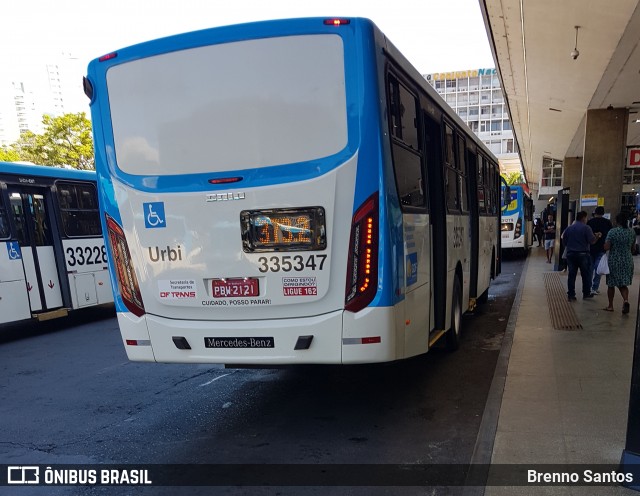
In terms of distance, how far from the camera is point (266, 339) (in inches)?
156

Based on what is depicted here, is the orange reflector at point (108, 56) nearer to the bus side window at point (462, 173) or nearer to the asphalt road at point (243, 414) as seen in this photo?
the asphalt road at point (243, 414)

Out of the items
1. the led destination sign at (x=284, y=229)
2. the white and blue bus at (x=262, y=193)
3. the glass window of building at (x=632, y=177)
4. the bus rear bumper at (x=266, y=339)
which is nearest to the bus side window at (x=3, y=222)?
the white and blue bus at (x=262, y=193)

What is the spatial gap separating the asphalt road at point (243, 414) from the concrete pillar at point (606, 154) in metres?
15.0

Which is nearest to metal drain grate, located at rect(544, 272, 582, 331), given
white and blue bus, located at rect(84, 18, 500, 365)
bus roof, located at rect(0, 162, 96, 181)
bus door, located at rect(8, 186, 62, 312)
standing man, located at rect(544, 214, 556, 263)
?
white and blue bus, located at rect(84, 18, 500, 365)

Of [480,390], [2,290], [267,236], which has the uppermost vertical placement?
[267,236]

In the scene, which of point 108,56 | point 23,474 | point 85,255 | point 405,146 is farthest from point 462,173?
point 85,255

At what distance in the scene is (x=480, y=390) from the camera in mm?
5246

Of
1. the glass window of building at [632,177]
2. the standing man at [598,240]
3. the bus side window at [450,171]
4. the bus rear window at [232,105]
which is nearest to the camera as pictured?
the bus rear window at [232,105]

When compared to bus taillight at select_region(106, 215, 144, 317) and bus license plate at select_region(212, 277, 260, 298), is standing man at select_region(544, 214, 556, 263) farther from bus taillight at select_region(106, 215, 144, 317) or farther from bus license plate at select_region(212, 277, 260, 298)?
bus taillight at select_region(106, 215, 144, 317)

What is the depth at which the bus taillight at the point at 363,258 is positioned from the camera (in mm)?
3711

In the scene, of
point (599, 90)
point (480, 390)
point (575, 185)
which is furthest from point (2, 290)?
point (575, 185)

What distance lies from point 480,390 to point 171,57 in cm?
464

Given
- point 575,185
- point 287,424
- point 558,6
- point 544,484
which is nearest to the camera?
point 544,484

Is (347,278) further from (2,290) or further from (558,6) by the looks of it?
(558,6)
